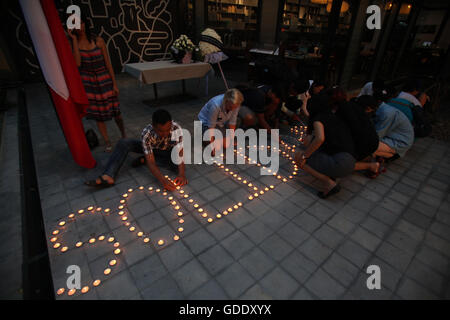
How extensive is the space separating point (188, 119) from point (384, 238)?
374 cm

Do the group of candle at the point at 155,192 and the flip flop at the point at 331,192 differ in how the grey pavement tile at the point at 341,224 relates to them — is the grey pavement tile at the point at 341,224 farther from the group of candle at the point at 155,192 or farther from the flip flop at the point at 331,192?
the group of candle at the point at 155,192

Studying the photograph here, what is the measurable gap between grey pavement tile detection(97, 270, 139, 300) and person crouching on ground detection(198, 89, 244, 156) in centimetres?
202

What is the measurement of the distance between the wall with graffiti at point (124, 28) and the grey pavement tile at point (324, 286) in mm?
8227

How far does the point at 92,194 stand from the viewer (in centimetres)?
259

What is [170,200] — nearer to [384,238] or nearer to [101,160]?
[101,160]

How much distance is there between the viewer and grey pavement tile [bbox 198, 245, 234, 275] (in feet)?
6.18

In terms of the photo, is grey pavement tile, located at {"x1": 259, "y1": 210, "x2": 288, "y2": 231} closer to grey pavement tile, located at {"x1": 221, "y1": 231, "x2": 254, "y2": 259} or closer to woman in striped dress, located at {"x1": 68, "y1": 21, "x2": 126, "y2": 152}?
grey pavement tile, located at {"x1": 221, "y1": 231, "x2": 254, "y2": 259}

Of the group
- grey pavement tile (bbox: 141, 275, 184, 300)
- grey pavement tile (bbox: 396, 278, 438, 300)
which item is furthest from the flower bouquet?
grey pavement tile (bbox: 396, 278, 438, 300)

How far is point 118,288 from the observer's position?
5.63 feet

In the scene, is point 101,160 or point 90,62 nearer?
point 90,62

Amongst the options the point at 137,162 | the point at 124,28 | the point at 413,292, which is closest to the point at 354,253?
the point at 413,292

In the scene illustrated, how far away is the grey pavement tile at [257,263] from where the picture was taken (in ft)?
6.11
